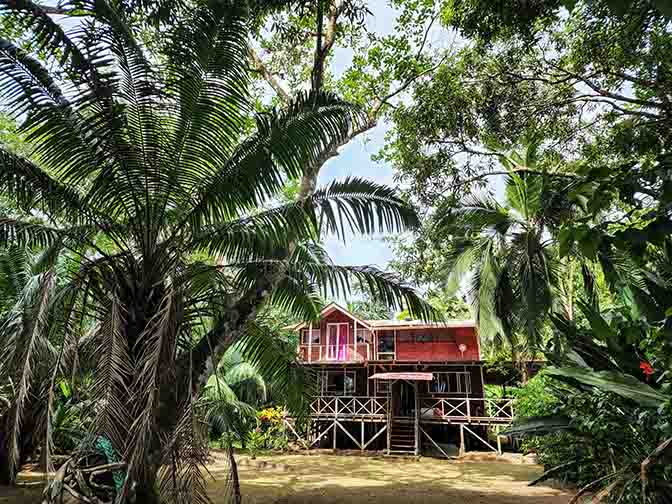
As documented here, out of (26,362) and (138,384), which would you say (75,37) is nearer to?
(26,362)

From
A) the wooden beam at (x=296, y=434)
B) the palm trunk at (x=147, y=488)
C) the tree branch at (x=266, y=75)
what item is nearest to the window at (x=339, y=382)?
the wooden beam at (x=296, y=434)

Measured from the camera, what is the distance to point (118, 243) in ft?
16.6

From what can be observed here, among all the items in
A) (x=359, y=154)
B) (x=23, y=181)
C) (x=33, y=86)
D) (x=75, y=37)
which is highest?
(x=359, y=154)

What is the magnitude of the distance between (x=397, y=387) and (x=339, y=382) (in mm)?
3083

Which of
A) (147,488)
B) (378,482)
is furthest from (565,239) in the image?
(378,482)

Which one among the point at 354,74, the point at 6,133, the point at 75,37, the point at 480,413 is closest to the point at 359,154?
the point at 354,74

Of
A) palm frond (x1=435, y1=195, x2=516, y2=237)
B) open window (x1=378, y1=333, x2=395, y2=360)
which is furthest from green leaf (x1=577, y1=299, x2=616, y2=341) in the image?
open window (x1=378, y1=333, x2=395, y2=360)

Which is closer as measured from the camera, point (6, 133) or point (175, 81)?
point (175, 81)

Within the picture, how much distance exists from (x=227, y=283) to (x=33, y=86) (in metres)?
2.91

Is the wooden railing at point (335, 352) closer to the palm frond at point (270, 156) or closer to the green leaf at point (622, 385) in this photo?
the palm frond at point (270, 156)

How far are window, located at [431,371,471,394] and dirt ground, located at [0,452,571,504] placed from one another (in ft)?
14.0

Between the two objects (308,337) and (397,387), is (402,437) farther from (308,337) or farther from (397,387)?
(308,337)

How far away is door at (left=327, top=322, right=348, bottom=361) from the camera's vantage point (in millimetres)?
20484

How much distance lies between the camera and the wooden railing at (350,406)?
18.0m
